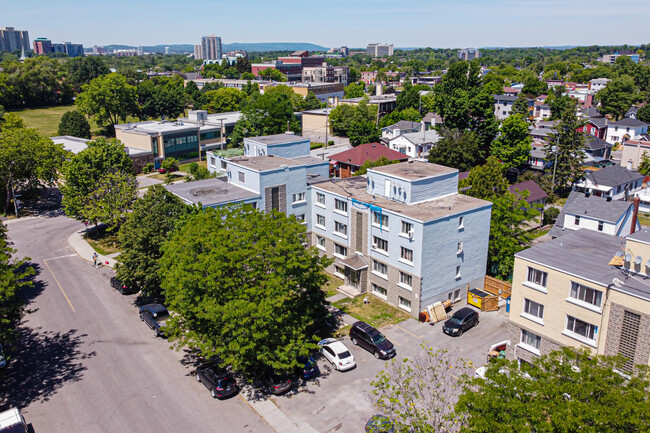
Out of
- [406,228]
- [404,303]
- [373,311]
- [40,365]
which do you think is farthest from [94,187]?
[404,303]

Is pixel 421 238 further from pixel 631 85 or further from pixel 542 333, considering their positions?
pixel 631 85

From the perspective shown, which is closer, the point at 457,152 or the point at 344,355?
the point at 344,355

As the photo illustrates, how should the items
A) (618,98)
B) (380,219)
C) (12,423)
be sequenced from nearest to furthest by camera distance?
(12,423), (380,219), (618,98)

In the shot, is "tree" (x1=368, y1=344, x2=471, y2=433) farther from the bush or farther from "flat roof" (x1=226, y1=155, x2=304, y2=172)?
the bush

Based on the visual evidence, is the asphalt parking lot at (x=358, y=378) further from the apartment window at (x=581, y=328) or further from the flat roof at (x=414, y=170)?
the flat roof at (x=414, y=170)

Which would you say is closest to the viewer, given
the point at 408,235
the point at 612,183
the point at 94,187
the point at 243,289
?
the point at 243,289

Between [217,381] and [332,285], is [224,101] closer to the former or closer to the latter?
[332,285]

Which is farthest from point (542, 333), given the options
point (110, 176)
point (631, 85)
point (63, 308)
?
point (631, 85)
